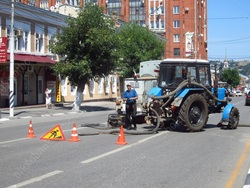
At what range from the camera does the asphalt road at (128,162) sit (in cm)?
757

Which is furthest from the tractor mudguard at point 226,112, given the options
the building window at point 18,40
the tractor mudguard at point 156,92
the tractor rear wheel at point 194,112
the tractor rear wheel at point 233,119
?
the building window at point 18,40

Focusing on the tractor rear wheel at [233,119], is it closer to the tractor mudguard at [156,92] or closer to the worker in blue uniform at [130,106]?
the tractor mudguard at [156,92]

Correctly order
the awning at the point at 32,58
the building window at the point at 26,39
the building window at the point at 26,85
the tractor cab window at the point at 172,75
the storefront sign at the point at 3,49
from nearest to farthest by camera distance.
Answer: the tractor cab window at the point at 172,75, the storefront sign at the point at 3,49, the awning at the point at 32,58, the building window at the point at 26,39, the building window at the point at 26,85

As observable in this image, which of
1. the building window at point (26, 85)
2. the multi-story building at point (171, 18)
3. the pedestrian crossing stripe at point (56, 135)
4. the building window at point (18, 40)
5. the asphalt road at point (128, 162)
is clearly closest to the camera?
the asphalt road at point (128, 162)

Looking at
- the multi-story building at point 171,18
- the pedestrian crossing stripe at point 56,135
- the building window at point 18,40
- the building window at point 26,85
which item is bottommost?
the pedestrian crossing stripe at point 56,135

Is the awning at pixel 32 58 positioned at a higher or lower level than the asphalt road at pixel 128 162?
higher

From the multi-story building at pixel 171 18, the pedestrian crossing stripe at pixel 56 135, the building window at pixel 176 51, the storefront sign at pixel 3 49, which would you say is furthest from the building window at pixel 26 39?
the building window at pixel 176 51

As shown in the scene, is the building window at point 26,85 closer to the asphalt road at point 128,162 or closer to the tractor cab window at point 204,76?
the asphalt road at point 128,162

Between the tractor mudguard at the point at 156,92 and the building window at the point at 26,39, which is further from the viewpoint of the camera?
the building window at the point at 26,39

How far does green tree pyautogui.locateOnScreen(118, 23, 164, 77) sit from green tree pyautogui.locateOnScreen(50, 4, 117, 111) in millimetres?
12253

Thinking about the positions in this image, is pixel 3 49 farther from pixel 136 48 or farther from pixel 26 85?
pixel 136 48

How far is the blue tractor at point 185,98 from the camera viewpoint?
1502cm

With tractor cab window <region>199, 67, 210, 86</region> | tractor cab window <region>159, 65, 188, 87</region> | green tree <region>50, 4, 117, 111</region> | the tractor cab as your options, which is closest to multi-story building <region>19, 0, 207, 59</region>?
green tree <region>50, 4, 117, 111</region>

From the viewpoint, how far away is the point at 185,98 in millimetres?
15281
